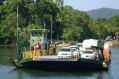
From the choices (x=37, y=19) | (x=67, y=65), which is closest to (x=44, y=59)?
(x=67, y=65)

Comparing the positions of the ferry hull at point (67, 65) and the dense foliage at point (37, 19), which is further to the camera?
the dense foliage at point (37, 19)

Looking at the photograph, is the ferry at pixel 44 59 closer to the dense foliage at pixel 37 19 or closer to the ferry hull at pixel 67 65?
the ferry hull at pixel 67 65

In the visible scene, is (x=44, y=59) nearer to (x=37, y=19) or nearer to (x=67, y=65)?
(x=67, y=65)

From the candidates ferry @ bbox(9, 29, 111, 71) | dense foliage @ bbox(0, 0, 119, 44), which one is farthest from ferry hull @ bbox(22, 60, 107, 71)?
dense foliage @ bbox(0, 0, 119, 44)

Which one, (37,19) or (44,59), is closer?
(44,59)

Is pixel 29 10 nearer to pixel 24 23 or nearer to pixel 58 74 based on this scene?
pixel 24 23

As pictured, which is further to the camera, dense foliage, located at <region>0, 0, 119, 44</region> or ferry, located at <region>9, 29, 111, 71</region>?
dense foliage, located at <region>0, 0, 119, 44</region>

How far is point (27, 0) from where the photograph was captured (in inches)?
5610

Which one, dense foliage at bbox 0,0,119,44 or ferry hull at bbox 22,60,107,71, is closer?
ferry hull at bbox 22,60,107,71

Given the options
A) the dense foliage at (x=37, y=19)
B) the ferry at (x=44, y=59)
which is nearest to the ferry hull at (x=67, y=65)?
the ferry at (x=44, y=59)

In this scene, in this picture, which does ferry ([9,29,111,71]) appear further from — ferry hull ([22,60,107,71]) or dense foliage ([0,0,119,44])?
dense foliage ([0,0,119,44])

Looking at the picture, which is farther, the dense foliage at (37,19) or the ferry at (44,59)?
the dense foliage at (37,19)

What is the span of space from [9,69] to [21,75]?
262 inches

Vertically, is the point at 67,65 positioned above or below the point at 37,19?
below
